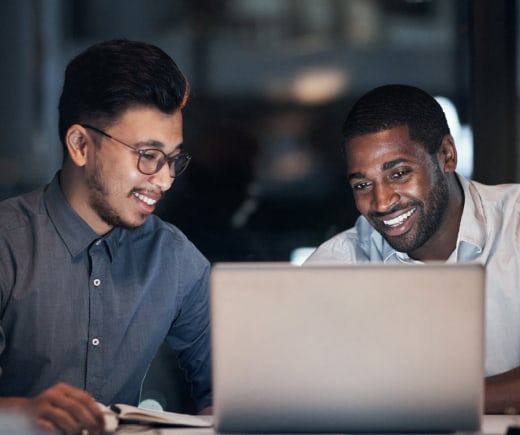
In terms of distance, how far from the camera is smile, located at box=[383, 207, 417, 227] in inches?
→ 104

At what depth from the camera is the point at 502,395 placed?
224 centimetres

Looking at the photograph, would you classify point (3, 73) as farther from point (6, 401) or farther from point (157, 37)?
point (6, 401)

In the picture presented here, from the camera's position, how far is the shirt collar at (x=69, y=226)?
2.48 m

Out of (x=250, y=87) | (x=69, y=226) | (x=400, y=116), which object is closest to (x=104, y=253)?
(x=69, y=226)

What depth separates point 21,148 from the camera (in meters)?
4.60

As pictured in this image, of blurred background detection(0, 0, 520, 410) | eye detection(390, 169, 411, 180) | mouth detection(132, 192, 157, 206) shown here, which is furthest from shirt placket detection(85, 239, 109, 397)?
blurred background detection(0, 0, 520, 410)

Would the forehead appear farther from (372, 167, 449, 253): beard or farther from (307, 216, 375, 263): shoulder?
(307, 216, 375, 263): shoulder

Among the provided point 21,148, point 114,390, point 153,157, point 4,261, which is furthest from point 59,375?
point 21,148

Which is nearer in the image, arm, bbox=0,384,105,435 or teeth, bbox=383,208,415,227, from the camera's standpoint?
arm, bbox=0,384,105,435

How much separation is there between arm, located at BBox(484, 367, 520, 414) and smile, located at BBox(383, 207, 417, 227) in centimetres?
59

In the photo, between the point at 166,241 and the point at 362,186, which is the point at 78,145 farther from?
the point at 362,186

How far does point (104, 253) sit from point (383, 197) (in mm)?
845

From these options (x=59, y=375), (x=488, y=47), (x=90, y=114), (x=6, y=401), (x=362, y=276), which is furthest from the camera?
(x=488, y=47)

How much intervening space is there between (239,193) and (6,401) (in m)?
2.47
